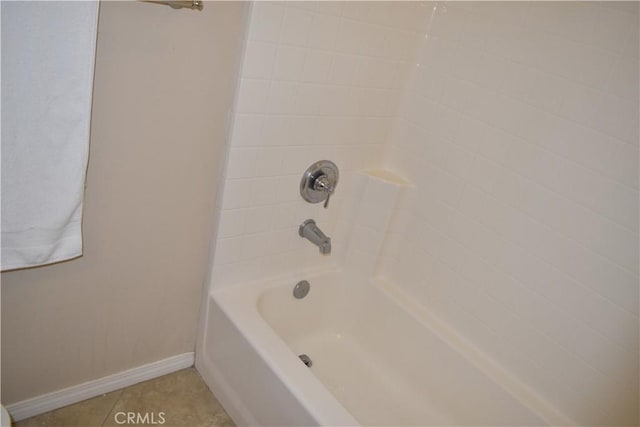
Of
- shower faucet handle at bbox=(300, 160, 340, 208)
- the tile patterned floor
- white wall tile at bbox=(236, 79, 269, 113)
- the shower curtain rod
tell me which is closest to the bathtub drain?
the tile patterned floor

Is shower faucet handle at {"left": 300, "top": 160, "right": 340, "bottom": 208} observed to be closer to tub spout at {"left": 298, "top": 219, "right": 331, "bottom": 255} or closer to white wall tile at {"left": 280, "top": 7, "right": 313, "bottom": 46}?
tub spout at {"left": 298, "top": 219, "right": 331, "bottom": 255}

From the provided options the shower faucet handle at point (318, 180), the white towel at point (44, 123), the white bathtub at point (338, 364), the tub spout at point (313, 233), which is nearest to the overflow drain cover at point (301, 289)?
the white bathtub at point (338, 364)

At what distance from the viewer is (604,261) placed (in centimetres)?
136

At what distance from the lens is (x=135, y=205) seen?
4.67 feet

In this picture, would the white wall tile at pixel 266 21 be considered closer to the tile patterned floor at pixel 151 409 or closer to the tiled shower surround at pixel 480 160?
the tiled shower surround at pixel 480 160

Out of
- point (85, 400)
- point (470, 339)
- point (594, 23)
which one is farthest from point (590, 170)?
point (85, 400)

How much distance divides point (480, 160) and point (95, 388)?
1.63 meters

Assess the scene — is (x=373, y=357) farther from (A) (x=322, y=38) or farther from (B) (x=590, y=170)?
(A) (x=322, y=38)

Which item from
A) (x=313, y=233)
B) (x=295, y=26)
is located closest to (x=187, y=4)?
(x=295, y=26)

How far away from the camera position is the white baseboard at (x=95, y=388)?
1.53 metres

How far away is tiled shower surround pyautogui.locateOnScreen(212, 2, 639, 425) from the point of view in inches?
52.6

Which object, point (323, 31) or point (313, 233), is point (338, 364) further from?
point (323, 31)

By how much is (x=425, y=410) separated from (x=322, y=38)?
1.44m

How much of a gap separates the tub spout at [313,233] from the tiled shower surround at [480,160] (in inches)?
1.5
